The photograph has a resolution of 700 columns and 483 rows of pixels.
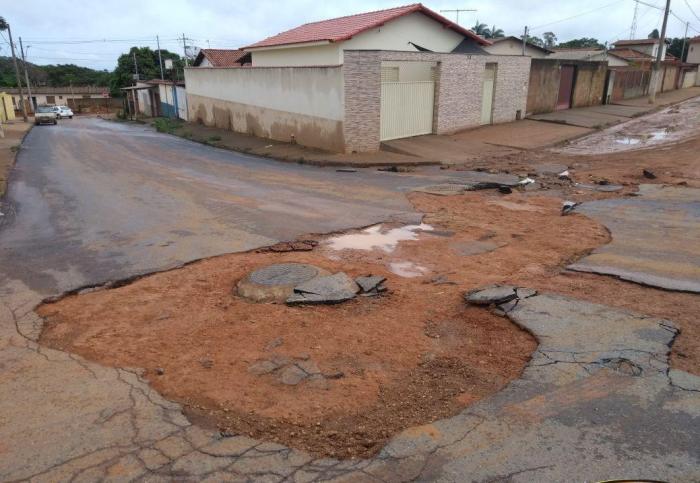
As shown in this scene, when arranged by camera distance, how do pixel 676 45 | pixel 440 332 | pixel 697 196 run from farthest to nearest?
pixel 676 45, pixel 697 196, pixel 440 332

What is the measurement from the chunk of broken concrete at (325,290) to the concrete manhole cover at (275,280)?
133 mm

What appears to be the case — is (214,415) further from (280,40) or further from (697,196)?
(280,40)

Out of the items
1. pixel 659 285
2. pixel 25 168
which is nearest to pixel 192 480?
pixel 659 285

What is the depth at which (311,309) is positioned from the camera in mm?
5672

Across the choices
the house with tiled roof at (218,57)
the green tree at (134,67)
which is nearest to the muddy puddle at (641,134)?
the house with tiled roof at (218,57)

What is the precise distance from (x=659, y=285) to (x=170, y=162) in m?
15.6

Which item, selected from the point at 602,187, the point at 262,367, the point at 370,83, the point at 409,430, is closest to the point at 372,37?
the point at 370,83

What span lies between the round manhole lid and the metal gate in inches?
507

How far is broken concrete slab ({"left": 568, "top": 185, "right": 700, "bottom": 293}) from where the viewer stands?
635 centimetres

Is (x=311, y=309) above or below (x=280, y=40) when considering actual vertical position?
below

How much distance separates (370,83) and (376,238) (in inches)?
411

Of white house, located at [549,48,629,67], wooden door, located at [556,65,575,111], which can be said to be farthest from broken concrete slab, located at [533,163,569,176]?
white house, located at [549,48,629,67]

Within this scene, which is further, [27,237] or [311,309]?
[27,237]

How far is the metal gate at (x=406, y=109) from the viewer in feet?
61.5
